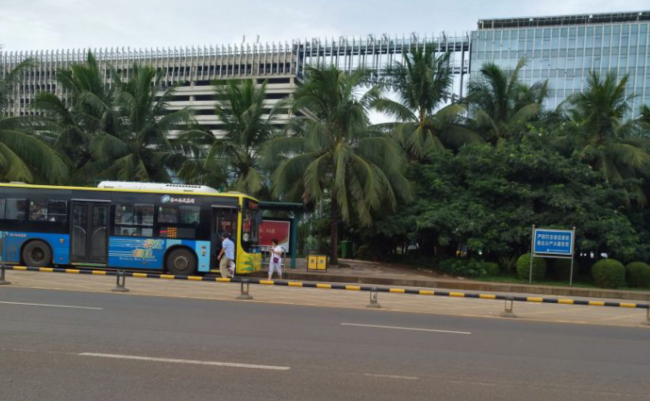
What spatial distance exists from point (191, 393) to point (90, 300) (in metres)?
7.90

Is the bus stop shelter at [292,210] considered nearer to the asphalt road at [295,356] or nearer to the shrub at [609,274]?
the asphalt road at [295,356]

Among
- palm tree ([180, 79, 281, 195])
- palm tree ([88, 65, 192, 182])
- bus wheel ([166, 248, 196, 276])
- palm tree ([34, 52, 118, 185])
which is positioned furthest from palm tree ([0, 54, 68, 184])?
bus wheel ([166, 248, 196, 276])

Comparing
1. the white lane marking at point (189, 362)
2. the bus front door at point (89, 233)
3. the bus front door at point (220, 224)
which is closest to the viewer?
the white lane marking at point (189, 362)

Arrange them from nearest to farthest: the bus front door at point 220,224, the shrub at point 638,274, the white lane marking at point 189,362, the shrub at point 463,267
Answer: the white lane marking at point 189,362 → the bus front door at point 220,224 → the shrub at point 638,274 → the shrub at point 463,267

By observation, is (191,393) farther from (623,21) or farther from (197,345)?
(623,21)

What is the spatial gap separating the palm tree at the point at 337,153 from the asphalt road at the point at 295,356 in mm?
12548

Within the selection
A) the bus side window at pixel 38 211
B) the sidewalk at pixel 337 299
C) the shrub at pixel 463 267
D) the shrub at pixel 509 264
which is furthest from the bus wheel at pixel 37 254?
the shrub at pixel 509 264

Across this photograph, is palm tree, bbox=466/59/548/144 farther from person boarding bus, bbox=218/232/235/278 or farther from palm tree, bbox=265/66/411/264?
person boarding bus, bbox=218/232/235/278

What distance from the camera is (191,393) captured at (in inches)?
238

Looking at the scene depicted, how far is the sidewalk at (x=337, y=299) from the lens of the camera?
14062 millimetres

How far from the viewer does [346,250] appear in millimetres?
33594

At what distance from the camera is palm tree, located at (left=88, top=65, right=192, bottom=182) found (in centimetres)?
2927

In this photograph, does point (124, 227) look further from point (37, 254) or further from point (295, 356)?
point (295, 356)

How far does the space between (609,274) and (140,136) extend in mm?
22593
